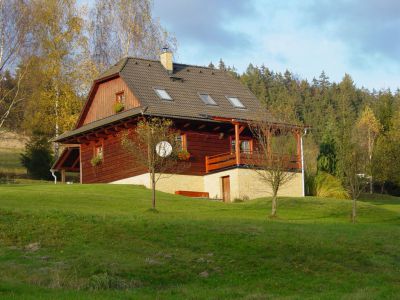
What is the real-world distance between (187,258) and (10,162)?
157 feet

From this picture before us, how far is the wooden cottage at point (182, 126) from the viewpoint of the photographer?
1506 inches

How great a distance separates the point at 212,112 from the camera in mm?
40562

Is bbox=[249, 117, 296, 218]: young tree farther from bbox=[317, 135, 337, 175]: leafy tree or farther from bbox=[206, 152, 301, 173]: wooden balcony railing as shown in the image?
bbox=[317, 135, 337, 175]: leafy tree

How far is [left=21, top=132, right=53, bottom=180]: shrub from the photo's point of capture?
5026cm

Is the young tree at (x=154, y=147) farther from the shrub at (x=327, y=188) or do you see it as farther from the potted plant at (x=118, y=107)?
the shrub at (x=327, y=188)

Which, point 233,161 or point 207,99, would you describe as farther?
point 207,99

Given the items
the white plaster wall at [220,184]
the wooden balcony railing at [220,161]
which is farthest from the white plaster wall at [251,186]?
the wooden balcony railing at [220,161]

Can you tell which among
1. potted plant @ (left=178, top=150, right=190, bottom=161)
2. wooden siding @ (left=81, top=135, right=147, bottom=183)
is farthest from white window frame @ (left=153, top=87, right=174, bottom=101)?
potted plant @ (left=178, top=150, right=190, bottom=161)

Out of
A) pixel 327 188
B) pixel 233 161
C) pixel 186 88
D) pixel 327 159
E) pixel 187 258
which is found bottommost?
pixel 187 258

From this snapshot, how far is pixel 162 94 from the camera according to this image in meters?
40.6

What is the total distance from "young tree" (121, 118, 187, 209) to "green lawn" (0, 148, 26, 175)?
18409 mm

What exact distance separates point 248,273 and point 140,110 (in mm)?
21145

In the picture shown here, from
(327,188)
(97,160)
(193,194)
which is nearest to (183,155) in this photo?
(193,194)

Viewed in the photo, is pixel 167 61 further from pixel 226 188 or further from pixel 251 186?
pixel 251 186
